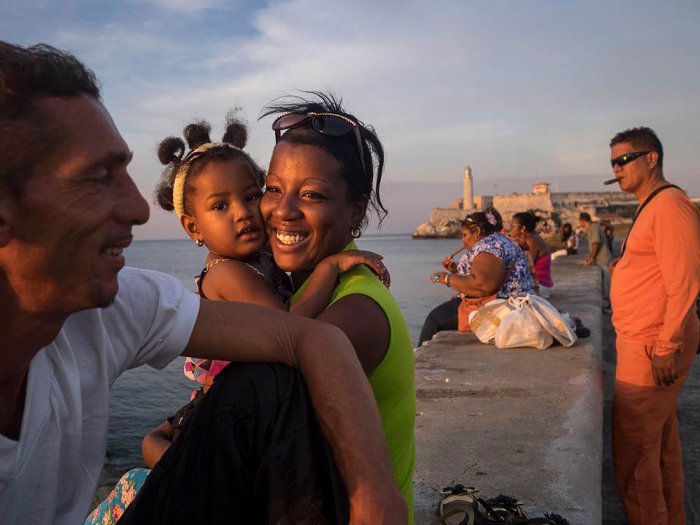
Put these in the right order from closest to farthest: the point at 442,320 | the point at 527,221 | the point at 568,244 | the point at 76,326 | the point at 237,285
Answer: the point at 76,326 < the point at 237,285 < the point at 442,320 < the point at 527,221 < the point at 568,244

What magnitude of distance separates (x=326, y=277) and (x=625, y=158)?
3023 mm

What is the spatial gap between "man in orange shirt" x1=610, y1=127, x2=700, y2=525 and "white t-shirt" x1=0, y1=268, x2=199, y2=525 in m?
3.23

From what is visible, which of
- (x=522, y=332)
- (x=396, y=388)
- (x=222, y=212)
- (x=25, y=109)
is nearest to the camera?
(x=25, y=109)

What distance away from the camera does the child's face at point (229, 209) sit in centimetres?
286

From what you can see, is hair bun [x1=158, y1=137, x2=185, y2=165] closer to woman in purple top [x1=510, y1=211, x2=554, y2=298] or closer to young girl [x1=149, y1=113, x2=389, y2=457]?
young girl [x1=149, y1=113, x2=389, y2=457]

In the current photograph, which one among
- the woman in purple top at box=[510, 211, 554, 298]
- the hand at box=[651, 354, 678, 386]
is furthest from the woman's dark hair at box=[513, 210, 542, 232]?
the hand at box=[651, 354, 678, 386]

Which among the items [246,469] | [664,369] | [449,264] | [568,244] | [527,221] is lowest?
[568,244]

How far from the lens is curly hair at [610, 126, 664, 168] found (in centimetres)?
440

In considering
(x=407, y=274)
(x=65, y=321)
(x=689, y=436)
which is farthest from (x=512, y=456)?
(x=407, y=274)

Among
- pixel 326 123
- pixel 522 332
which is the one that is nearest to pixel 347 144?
pixel 326 123

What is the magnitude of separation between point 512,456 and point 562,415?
742 mm

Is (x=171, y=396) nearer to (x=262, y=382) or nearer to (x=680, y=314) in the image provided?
(x=680, y=314)

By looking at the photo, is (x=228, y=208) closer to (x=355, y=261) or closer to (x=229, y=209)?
(x=229, y=209)

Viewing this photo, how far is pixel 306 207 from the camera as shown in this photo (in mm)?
2385
